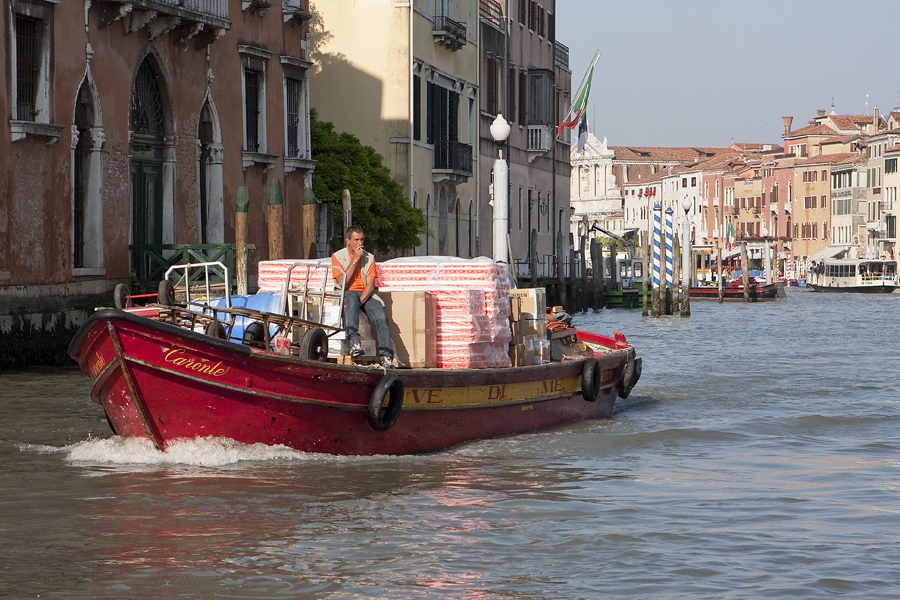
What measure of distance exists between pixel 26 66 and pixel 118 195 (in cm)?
261

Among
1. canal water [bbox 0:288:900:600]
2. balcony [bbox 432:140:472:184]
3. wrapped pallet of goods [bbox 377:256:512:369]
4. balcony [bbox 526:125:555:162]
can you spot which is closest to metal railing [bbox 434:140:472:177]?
balcony [bbox 432:140:472:184]

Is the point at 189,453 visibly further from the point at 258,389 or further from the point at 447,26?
the point at 447,26

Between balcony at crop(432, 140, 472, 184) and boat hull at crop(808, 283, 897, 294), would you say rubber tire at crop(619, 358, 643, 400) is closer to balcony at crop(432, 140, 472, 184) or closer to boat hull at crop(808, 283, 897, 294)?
balcony at crop(432, 140, 472, 184)

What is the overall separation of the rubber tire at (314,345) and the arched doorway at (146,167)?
9.91 meters

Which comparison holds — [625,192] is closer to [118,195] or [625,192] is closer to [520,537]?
[118,195]

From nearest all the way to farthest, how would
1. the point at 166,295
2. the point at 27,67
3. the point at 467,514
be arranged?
the point at 467,514
the point at 166,295
the point at 27,67

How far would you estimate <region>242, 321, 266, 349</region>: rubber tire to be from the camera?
38.1ft

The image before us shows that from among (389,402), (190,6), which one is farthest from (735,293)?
(389,402)

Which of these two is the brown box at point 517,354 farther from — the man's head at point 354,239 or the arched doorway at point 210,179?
the arched doorway at point 210,179

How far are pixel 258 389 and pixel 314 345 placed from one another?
1.89 ft

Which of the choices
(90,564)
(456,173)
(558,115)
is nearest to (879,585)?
(90,564)

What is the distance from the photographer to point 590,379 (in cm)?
1523

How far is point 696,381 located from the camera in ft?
69.8

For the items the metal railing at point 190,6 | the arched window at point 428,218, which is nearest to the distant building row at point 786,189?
the arched window at point 428,218
